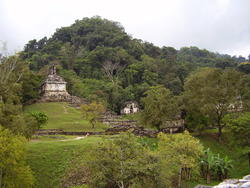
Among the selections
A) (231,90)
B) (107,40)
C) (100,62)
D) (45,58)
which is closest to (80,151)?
(231,90)

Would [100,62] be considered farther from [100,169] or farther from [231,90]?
[100,169]

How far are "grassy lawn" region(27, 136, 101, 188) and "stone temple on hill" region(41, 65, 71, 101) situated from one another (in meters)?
26.8

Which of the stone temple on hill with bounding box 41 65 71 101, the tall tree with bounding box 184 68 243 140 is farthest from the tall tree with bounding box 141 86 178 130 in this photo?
the stone temple on hill with bounding box 41 65 71 101

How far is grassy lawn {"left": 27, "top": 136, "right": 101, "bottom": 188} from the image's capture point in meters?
19.5

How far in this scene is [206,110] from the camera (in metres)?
29.8

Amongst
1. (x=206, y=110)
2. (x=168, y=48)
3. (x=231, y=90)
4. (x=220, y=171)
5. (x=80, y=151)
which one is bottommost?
(x=220, y=171)

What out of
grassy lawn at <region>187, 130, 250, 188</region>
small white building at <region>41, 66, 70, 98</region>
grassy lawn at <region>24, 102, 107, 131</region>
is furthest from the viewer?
small white building at <region>41, 66, 70, 98</region>

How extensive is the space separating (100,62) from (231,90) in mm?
48007

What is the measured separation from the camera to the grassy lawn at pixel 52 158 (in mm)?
19469

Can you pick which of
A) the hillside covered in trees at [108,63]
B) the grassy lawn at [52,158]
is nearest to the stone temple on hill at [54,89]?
the hillside covered in trees at [108,63]

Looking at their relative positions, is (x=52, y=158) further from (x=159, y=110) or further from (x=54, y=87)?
(x=54, y=87)

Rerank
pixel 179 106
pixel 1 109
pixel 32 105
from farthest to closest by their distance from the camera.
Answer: pixel 32 105
pixel 179 106
pixel 1 109

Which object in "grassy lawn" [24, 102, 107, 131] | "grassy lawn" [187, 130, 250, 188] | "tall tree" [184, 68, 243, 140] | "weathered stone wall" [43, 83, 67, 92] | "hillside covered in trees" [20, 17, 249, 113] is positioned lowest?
"grassy lawn" [187, 130, 250, 188]

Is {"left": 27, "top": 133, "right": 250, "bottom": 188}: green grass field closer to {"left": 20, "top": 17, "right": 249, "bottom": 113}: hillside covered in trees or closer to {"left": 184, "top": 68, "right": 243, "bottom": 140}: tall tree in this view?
{"left": 184, "top": 68, "right": 243, "bottom": 140}: tall tree
